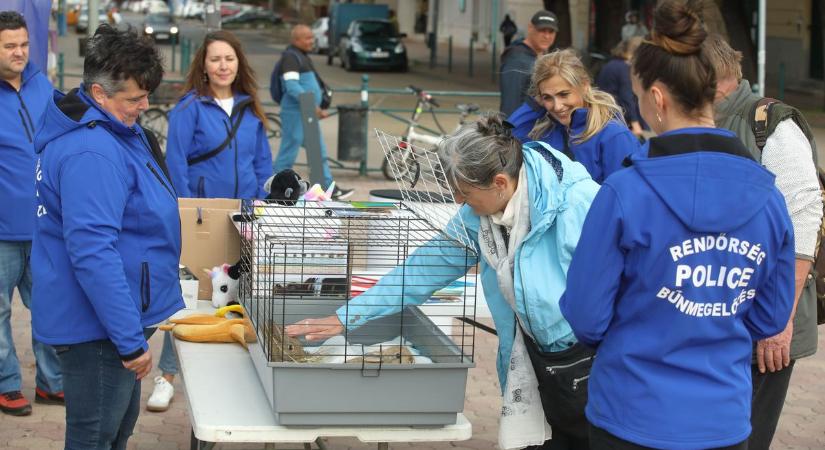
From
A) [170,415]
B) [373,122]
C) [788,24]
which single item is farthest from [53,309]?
[788,24]

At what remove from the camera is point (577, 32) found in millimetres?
38219

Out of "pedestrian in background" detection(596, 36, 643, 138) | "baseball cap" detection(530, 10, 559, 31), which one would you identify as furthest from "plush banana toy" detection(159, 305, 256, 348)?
"pedestrian in background" detection(596, 36, 643, 138)

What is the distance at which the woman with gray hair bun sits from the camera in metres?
3.36

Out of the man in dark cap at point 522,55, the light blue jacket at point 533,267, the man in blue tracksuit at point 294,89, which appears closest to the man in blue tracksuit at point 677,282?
the light blue jacket at point 533,267

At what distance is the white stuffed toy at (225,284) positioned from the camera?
4.62 metres

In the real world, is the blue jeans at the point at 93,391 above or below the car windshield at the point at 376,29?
below

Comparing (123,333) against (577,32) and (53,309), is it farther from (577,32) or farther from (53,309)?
(577,32)

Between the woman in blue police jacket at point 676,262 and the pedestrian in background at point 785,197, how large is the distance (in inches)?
35.5

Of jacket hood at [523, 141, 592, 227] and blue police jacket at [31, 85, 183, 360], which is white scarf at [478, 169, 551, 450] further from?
blue police jacket at [31, 85, 183, 360]

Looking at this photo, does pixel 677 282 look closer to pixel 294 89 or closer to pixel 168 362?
pixel 168 362

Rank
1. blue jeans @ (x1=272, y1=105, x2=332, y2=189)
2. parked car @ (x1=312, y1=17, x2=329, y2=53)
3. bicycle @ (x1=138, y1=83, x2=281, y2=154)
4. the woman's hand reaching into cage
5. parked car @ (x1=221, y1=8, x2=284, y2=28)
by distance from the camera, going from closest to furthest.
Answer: the woman's hand reaching into cage → blue jeans @ (x1=272, y1=105, x2=332, y2=189) → bicycle @ (x1=138, y1=83, x2=281, y2=154) → parked car @ (x1=312, y1=17, x2=329, y2=53) → parked car @ (x1=221, y1=8, x2=284, y2=28)

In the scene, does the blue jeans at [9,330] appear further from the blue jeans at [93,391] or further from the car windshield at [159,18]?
the car windshield at [159,18]

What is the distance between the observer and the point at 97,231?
338cm

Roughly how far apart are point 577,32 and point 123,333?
118ft
